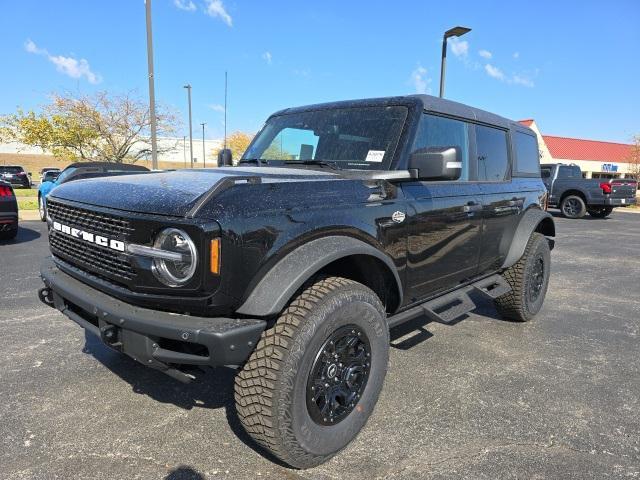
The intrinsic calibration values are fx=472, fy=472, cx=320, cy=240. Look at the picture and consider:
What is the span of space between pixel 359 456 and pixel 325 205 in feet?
4.37

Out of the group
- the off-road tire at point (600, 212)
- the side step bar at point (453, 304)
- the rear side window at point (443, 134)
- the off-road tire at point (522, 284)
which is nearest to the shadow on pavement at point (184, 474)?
the side step bar at point (453, 304)

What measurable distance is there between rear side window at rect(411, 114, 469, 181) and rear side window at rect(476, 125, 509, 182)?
9.7 inches

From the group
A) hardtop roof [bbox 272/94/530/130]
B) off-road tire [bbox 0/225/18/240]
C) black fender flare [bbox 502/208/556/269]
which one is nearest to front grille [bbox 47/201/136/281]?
hardtop roof [bbox 272/94/530/130]

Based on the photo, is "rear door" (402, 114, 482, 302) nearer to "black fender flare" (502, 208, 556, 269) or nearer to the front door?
the front door

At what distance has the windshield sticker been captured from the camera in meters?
3.07

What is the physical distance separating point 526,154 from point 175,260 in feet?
13.4

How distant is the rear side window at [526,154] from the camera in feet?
15.4

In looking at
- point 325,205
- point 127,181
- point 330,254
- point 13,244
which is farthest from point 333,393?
point 13,244

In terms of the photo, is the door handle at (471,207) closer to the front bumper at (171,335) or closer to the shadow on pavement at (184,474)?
the front bumper at (171,335)

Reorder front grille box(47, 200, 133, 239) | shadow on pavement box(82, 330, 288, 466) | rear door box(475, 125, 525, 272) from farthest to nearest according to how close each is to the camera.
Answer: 1. rear door box(475, 125, 525, 272)
2. shadow on pavement box(82, 330, 288, 466)
3. front grille box(47, 200, 133, 239)

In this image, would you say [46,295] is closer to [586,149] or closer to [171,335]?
[171,335]

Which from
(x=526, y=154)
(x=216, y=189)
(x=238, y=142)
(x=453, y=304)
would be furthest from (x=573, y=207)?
(x=238, y=142)

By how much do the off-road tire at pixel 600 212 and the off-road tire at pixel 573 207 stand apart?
0.54 meters

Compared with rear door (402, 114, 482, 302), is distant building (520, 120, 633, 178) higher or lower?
higher
